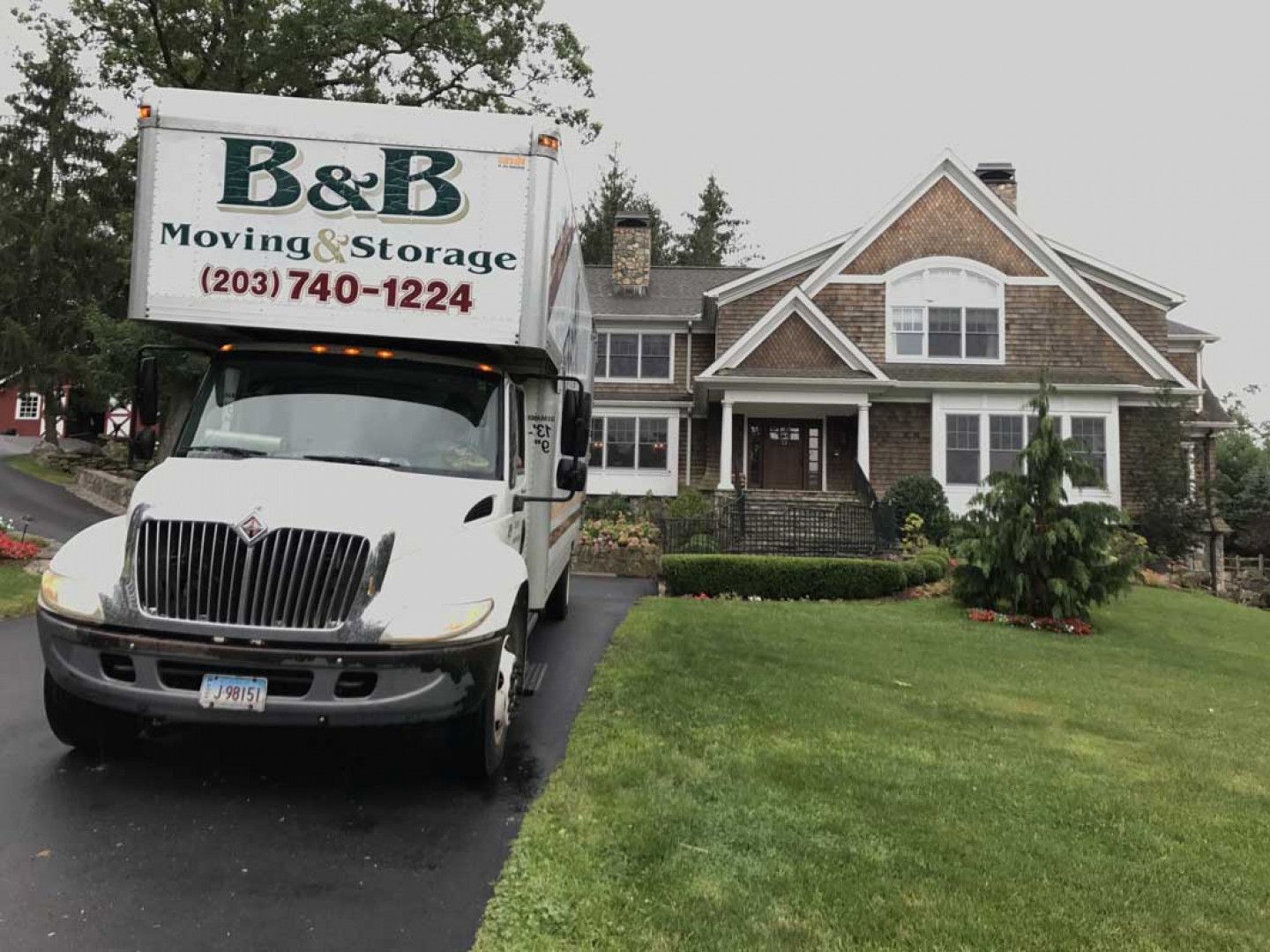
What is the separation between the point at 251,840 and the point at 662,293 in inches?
928

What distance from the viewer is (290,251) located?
4535 mm

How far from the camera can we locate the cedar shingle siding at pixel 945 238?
67.8 ft

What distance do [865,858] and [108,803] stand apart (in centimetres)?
343

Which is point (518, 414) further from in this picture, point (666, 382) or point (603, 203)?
point (603, 203)

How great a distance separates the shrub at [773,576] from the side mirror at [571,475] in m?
7.63

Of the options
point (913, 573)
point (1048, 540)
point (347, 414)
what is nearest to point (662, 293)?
point (913, 573)

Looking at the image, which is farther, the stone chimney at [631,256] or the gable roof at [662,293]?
the stone chimney at [631,256]

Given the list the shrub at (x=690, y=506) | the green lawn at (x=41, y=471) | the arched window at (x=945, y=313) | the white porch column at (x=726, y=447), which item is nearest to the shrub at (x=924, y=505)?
the white porch column at (x=726, y=447)

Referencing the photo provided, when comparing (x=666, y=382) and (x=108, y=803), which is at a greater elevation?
(x=666, y=382)


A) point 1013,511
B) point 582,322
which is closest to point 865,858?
point 582,322

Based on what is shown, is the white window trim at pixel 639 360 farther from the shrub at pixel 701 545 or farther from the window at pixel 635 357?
the shrub at pixel 701 545

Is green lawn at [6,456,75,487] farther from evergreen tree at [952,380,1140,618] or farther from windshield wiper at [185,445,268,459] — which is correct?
evergreen tree at [952,380,1140,618]

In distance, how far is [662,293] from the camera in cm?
2558

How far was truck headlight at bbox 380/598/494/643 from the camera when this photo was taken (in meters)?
3.51
